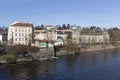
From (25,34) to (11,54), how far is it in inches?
1025

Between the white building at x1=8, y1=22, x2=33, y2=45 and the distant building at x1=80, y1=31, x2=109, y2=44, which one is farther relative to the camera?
the distant building at x1=80, y1=31, x2=109, y2=44

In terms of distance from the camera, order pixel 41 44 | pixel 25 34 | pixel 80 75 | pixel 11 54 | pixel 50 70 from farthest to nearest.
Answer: pixel 25 34
pixel 41 44
pixel 11 54
pixel 50 70
pixel 80 75

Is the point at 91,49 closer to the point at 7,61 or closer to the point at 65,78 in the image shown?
the point at 7,61

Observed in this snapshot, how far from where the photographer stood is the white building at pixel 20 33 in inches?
3287

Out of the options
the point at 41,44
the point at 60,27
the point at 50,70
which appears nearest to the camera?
the point at 50,70

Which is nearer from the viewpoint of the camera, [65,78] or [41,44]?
[65,78]

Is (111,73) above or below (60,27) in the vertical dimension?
below

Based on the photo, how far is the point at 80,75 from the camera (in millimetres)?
41031

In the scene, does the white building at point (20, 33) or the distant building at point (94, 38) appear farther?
the distant building at point (94, 38)

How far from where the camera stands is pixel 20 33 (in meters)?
85.4

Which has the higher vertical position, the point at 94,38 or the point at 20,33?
the point at 20,33

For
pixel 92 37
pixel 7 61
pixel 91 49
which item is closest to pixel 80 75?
pixel 7 61

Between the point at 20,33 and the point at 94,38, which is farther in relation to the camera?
the point at 94,38

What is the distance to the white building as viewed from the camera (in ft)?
274
